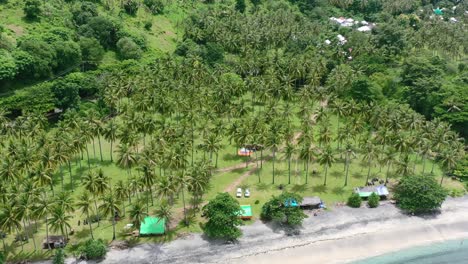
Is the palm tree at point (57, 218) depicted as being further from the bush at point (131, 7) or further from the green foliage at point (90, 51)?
the bush at point (131, 7)

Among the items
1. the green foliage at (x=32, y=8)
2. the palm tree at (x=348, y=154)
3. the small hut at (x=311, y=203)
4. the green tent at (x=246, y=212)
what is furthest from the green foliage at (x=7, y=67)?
the palm tree at (x=348, y=154)

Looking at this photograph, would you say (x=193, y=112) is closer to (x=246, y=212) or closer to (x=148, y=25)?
(x=246, y=212)

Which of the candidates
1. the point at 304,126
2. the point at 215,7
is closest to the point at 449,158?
the point at 304,126

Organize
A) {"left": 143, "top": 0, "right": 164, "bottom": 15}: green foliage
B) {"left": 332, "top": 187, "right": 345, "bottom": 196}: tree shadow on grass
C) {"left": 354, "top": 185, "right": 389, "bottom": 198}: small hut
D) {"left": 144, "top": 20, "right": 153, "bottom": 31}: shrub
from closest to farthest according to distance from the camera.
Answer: {"left": 354, "top": 185, "right": 389, "bottom": 198}: small hut
{"left": 332, "top": 187, "right": 345, "bottom": 196}: tree shadow on grass
{"left": 144, "top": 20, "right": 153, "bottom": 31}: shrub
{"left": 143, "top": 0, "right": 164, "bottom": 15}: green foliage

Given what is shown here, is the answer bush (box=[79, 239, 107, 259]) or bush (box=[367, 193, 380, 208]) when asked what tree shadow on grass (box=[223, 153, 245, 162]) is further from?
bush (box=[79, 239, 107, 259])

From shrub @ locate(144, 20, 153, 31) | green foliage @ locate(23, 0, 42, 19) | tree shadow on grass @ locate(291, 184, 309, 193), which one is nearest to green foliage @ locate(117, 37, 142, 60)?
shrub @ locate(144, 20, 153, 31)

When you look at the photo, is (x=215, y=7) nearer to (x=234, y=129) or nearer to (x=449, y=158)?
(x=234, y=129)

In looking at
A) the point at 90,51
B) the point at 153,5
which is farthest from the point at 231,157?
the point at 153,5
